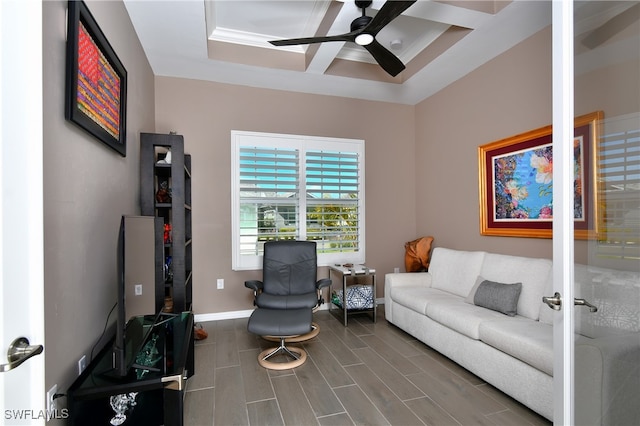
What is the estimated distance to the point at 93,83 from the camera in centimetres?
175

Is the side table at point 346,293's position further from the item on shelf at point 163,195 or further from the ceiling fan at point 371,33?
the ceiling fan at point 371,33

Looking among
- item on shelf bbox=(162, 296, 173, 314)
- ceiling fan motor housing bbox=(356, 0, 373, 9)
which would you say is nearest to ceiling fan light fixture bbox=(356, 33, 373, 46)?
ceiling fan motor housing bbox=(356, 0, 373, 9)

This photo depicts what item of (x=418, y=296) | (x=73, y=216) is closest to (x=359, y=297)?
(x=418, y=296)

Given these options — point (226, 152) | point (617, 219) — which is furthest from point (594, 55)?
point (226, 152)

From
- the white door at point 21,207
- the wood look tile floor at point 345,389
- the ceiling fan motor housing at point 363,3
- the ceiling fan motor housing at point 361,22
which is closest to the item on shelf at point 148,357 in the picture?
the wood look tile floor at point 345,389

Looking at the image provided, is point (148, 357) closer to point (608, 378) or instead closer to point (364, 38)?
point (608, 378)

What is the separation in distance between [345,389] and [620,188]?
2015mm

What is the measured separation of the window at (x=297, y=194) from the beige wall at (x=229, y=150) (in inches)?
5.3

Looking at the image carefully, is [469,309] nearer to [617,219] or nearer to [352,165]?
[617,219]

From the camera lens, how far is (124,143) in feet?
7.56

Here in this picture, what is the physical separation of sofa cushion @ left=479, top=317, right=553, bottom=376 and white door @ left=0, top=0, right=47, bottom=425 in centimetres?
236

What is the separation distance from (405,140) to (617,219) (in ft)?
12.2

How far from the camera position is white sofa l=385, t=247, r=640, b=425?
1090 mm

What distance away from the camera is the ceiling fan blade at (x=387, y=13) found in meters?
1.94
